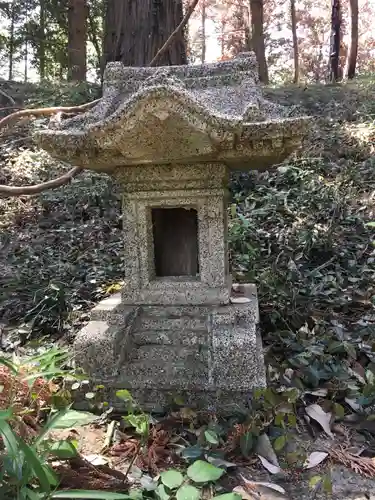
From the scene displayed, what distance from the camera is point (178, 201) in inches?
114

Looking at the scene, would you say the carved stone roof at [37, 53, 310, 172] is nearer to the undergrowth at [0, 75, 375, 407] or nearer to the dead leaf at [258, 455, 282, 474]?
the undergrowth at [0, 75, 375, 407]

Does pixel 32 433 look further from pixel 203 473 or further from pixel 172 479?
pixel 203 473

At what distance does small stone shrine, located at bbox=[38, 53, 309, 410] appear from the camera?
7.72 ft

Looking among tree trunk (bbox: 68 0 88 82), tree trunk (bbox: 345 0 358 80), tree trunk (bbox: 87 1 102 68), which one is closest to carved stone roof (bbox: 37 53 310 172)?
tree trunk (bbox: 68 0 88 82)

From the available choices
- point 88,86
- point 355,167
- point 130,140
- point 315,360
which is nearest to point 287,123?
point 130,140

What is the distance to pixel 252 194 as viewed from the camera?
5.84 m

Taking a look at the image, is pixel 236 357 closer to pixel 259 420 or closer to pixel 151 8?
pixel 259 420

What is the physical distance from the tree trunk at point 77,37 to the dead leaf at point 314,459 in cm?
849

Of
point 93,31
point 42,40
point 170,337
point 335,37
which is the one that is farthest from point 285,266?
point 93,31

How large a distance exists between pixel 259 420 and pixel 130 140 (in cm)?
160

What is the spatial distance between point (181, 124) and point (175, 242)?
119 centimetres

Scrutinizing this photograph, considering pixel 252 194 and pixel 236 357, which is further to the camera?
pixel 252 194

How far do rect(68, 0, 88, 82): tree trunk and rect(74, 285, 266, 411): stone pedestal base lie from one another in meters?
7.40

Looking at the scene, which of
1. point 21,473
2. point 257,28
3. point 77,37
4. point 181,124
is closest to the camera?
point 21,473
